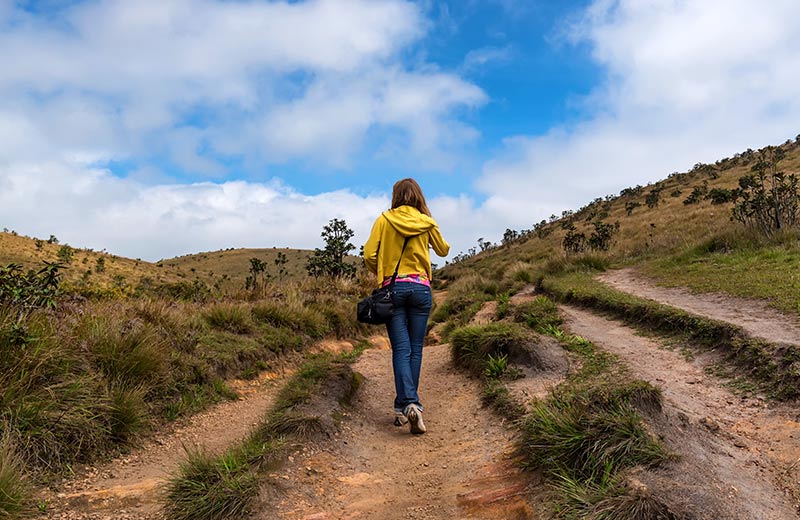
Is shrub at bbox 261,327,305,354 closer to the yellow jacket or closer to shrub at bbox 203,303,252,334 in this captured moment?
shrub at bbox 203,303,252,334

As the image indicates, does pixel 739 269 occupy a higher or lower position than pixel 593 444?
higher

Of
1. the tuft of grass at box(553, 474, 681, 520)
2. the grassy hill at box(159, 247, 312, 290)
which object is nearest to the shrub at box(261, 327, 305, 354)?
the tuft of grass at box(553, 474, 681, 520)

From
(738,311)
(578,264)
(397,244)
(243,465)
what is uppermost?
(397,244)

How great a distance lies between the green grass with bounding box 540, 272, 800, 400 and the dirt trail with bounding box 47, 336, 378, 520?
14.2 ft

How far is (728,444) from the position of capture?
325 centimetres

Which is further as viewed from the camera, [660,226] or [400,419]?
[660,226]

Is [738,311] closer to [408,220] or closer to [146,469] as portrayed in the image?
[408,220]

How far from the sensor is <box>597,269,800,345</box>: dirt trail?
5.05m

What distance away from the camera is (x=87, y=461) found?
3.80 metres

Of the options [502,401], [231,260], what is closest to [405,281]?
[502,401]

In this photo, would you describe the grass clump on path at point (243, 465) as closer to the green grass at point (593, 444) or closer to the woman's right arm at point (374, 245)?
the woman's right arm at point (374, 245)

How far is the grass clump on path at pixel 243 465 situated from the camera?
2867 millimetres

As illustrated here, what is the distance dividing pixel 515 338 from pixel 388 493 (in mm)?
2665

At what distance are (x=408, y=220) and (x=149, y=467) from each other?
2.96 meters
